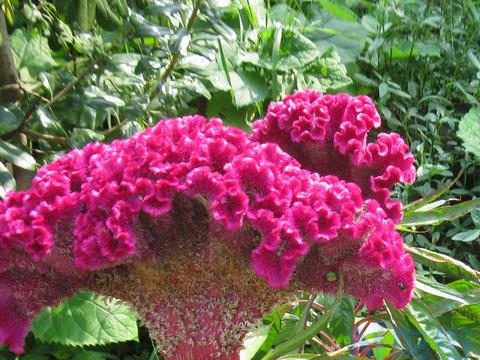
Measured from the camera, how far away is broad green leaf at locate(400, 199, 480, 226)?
1607 millimetres

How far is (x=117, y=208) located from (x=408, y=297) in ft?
1.62

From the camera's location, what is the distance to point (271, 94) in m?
2.72

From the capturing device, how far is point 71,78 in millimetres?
1944

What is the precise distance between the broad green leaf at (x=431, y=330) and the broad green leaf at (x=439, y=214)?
215 millimetres

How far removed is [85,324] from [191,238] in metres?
1.09

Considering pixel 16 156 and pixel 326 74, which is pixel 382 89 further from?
pixel 16 156

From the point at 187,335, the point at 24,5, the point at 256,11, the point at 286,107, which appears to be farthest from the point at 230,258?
the point at 256,11

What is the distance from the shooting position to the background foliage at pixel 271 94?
161cm

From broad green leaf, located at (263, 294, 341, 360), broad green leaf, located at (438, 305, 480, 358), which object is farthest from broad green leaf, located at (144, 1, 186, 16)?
broad green leaf, located at (438, 305, 480, 358)

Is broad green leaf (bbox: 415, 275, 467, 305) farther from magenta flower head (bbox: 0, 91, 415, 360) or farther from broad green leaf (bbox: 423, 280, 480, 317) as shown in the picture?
magenta flower head (bbox: 0, 91, 415, 360)

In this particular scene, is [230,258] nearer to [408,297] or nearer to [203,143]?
[203,143]

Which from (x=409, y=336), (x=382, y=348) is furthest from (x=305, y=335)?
(x=382, y=348)

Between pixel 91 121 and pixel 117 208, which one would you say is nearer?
pixel 117 208

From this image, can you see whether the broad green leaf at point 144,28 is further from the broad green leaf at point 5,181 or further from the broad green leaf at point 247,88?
the broad green leaf at point 247,88
